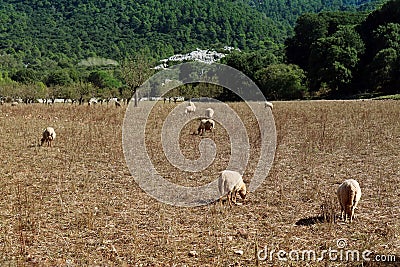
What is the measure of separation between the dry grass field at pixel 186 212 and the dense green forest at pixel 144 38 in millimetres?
47573

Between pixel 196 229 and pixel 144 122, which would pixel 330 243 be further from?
pixel 144 122

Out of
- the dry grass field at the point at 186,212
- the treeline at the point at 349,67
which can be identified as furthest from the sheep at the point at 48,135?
the treeline at the point at 349,67

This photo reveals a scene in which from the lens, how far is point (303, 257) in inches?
274

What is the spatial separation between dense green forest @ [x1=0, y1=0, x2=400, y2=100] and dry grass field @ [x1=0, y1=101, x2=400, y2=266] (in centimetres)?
4757

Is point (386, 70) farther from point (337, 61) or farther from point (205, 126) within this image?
point (205, 126)

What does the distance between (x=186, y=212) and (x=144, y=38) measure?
179m

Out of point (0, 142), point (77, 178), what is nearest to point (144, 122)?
point (0, 142)

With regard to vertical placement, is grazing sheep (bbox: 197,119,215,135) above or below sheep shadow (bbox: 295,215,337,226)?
above

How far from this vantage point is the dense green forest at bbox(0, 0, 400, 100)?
64.4 meters

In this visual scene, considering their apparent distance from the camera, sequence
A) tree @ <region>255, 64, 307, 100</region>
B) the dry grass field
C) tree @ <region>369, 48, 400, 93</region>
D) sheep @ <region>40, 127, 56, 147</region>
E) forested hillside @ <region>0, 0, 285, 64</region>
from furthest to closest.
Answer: forested hillside @ <region>0, 0, 285, 64</region>
tree @ <region>255, 64, 307, 100</region>
tree @ <region>369, 48, 400, 93</region>
sheep @ <region>40, 127, 56, 147</region>
the dry grass field

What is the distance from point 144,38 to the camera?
182 m

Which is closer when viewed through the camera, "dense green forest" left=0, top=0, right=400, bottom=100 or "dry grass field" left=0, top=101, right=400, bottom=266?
"dry grass field" left=0, top=101, right=400, bottom=266

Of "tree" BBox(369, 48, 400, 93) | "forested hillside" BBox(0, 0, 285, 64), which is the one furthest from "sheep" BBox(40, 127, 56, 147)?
"forested hillside" BBox(0, 0, 285, 64)

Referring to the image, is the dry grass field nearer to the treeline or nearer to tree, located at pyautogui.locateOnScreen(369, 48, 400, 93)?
tree, located at pyautogui.locateOnScreen(369, 48, 400, 93)
